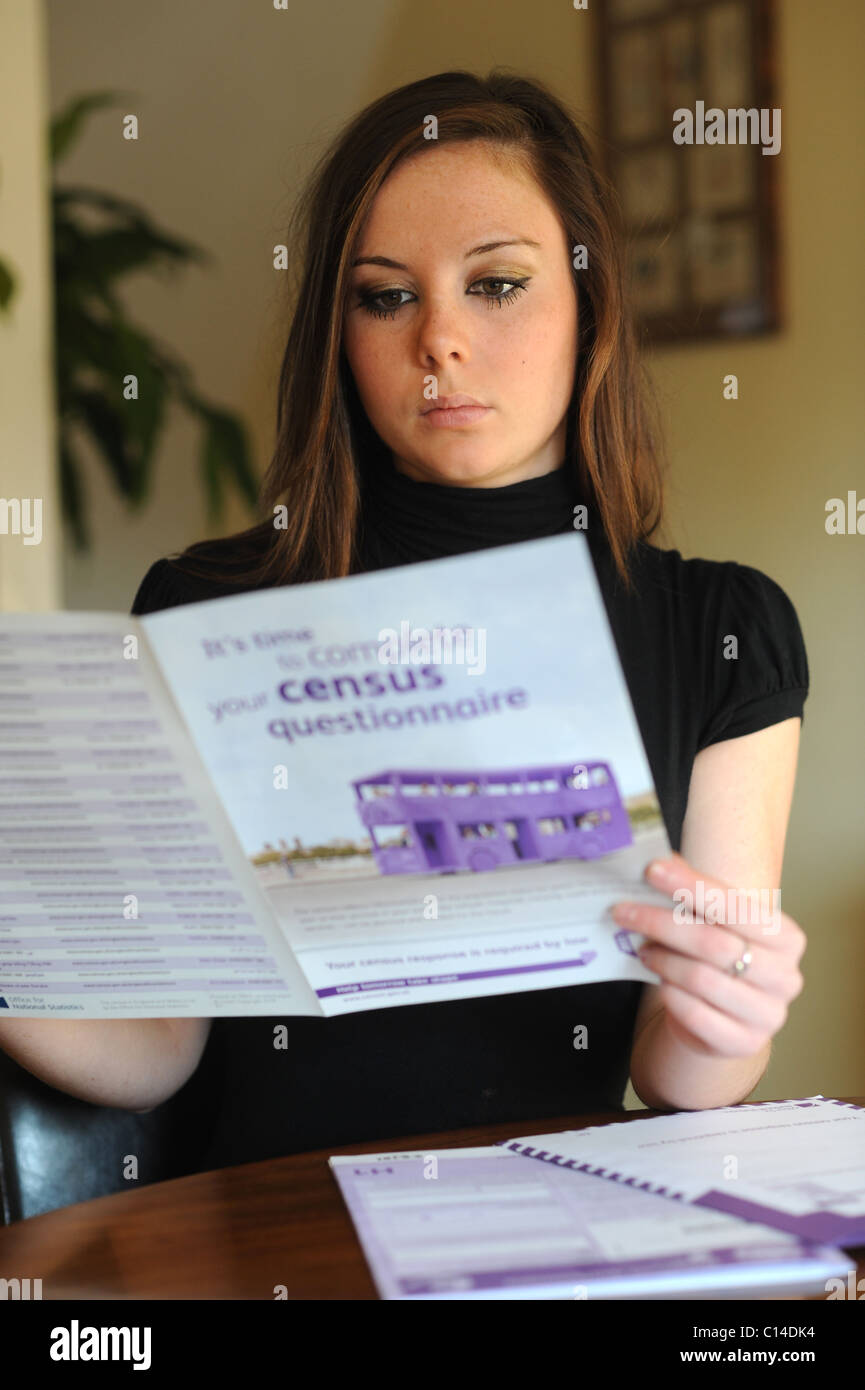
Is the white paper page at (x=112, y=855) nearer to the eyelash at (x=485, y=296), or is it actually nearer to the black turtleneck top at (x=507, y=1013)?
the black turtleneck top at (x=507, y=1013)

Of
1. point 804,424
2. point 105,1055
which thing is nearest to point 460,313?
point 105,1055

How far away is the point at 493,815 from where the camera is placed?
0.69m

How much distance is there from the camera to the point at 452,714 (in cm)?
66

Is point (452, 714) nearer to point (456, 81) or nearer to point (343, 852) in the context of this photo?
point (343, 852)

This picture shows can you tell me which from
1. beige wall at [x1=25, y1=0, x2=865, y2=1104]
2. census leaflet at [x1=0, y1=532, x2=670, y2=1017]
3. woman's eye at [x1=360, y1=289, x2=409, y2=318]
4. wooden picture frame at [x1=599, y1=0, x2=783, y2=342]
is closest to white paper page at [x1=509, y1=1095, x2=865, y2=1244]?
census leaflet at [x1=0, y1=532, x2=670, y2=1017]

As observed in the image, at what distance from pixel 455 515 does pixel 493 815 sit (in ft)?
1.74

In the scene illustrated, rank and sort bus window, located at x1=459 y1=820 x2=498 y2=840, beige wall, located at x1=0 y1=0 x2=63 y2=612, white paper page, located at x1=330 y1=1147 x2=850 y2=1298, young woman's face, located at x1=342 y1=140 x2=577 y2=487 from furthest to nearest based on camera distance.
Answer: beige wall, located at x1=0 y1=0 x2=63 y2=612 → young woman's face, located at x1=342 y1=140 x2=577 y2=487 → bus window, located at x1=459 y1=820 x2=498 y2=840 → white paper page, located at x1=330 y1=1147 x2=850 y2=1298

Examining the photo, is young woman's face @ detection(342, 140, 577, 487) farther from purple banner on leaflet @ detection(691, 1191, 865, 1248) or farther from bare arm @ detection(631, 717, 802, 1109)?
purple banner on leaflet @ detection(691, 1191, 865, 1248)

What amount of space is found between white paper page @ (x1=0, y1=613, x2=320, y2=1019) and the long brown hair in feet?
1.49

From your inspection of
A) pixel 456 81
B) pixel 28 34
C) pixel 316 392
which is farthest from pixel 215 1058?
pixel 28 34

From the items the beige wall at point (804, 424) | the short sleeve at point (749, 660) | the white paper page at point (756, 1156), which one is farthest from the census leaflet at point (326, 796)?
the beige wall at point (804, 424)

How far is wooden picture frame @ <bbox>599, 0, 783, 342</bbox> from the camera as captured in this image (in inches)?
90.4

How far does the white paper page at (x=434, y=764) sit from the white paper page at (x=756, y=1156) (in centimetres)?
10
